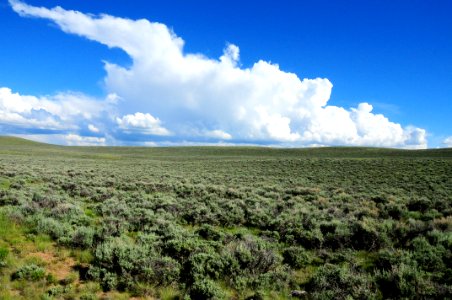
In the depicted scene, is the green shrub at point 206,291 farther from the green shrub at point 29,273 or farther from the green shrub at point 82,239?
the green shrub at point 82,239

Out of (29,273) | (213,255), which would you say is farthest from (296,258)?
(29,273)

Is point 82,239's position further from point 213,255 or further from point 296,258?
point 296,258

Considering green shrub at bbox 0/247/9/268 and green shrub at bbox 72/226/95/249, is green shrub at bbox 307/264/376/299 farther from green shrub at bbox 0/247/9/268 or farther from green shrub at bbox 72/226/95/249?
green shrub at bbox 0/247/9/268

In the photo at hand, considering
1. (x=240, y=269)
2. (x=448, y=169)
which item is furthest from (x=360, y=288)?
(x=448, y=169)

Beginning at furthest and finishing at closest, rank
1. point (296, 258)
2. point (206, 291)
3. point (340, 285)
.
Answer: point (296, 258) → point (340, 285) → point (206, 291)

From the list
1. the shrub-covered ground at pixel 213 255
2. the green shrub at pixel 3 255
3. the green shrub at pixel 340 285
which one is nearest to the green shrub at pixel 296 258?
the shrub-covered ground at pixel 213 255

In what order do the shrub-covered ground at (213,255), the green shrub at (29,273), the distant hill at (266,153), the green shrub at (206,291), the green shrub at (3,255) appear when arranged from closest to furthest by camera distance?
the green shrub at (206,291) < the shrub-covered ground at (213,255) < the green shrub at (29,273) < the green shrub at (3,255) < the distant hill at (266,153)

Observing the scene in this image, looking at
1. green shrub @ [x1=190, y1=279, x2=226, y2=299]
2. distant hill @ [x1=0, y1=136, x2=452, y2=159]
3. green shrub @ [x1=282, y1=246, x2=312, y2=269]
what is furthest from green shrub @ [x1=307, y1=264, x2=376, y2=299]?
distant hill @ [x1=0, y1=136, x2=452, y2=159]

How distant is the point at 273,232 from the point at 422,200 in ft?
35.4

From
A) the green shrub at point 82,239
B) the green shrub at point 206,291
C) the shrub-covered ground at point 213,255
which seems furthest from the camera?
the green shrub at point 82,239

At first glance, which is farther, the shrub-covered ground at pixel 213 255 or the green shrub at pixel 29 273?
the green shrub at pixel 29 273

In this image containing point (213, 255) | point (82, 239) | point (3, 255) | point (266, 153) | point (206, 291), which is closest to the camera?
point (206, 291)

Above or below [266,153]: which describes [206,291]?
below

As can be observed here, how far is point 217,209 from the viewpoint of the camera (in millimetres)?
13969
